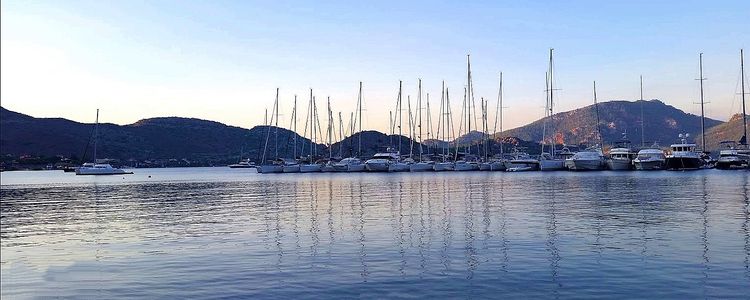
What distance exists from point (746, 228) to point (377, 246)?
1519 centimetres

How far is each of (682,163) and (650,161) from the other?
5561 mm

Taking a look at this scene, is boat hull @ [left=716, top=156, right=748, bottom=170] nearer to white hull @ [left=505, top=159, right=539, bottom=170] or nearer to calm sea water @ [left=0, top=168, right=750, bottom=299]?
white hull @ [left=505, top=159, right=539, bottom=170]

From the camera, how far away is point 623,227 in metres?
27.2

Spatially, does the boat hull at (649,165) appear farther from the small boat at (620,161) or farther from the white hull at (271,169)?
the white hull at (271,169)

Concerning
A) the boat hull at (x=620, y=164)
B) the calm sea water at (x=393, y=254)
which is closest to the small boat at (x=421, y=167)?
the boat hull at (x=620, y=164)

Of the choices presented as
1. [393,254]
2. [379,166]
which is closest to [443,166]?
[379,166]

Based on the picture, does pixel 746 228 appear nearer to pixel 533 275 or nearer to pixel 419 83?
pixel 533 275

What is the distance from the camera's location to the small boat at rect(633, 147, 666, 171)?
112 m

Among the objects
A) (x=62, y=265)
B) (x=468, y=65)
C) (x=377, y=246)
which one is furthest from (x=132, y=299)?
(x=468, y=65)

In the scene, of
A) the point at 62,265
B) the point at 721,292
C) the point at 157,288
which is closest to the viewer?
the point at 721,292

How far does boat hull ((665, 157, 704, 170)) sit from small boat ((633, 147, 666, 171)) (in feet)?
4.91

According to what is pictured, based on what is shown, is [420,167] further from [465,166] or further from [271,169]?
[271,169]

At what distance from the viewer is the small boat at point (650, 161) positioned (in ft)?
367

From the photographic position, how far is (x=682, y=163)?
4395 inches
